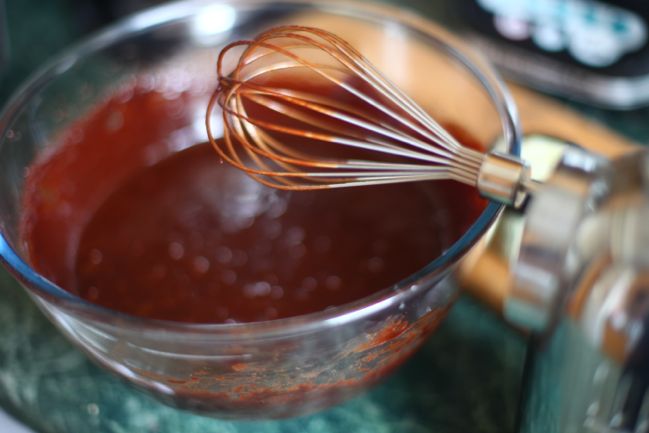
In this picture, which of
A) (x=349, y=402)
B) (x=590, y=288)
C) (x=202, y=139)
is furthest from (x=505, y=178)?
(x=202, y=139)

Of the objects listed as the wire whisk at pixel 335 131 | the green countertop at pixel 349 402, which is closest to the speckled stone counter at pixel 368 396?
the green countertop at pixel 349 402

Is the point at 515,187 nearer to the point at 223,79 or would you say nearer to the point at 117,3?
the point at 223,79

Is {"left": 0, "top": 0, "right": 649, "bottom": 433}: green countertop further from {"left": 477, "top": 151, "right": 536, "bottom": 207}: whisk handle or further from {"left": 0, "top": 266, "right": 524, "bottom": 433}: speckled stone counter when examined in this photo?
{"left": 477, "top": 151, "right": 536, "bottom": 207}: whisk handle

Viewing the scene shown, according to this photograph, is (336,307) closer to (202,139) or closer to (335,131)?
(335,131)

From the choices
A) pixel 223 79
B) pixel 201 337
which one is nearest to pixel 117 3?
pixel 223 79

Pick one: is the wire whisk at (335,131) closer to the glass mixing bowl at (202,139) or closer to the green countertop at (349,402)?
the glass mixing bowl at (202,139)

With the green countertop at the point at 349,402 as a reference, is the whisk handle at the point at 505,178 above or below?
Answer: above
